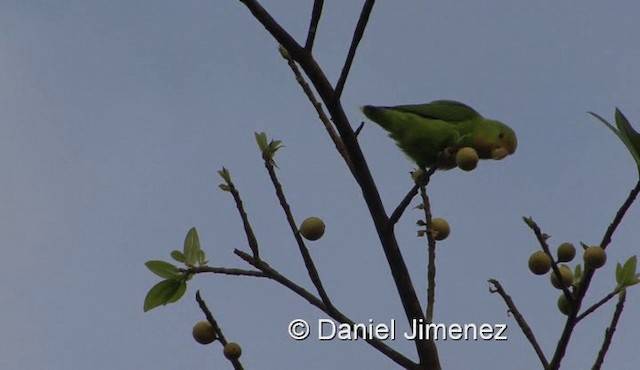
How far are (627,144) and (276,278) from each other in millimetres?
1153

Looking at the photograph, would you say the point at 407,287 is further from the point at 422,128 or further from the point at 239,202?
the point at 422,128

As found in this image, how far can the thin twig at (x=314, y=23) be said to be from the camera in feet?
7.54

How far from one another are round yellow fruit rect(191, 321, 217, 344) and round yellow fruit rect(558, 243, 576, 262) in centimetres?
121

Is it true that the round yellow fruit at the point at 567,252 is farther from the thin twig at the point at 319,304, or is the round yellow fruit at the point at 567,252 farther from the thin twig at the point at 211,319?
the thin twig at the point at 211,319

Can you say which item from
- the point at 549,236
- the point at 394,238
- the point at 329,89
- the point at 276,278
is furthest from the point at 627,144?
the point at 276,278

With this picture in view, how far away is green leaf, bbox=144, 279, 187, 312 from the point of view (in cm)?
283

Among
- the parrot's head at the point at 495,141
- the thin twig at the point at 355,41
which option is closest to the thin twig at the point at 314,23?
the thin twig at the point at 355,41

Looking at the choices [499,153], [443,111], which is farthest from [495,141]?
[499,153]

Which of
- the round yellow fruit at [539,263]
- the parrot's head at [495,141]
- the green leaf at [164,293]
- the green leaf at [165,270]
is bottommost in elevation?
the round yellow fruit at [539,263]

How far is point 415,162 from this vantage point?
4176mm

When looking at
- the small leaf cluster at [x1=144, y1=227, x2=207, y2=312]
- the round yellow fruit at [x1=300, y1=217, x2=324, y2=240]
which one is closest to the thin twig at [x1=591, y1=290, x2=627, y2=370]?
the round yellow fruit at [x1=300, y1=217, x2=324, y2=240]

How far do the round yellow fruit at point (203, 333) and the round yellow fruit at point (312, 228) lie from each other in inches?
19.0

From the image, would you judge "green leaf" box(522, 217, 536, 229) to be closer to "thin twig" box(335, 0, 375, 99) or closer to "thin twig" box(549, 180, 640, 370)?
"thin twig" box(549, 180, 640, 370)

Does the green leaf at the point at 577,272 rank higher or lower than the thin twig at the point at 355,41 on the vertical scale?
lower
